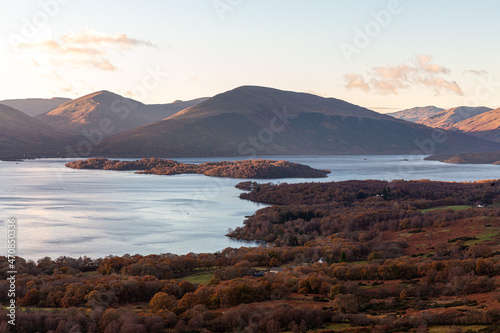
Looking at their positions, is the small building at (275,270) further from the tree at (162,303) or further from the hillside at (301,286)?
the tree at (162,303)

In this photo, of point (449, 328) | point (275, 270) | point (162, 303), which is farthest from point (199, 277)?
point (449, 328)

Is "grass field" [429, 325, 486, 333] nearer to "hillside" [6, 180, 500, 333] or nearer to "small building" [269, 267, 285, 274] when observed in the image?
"hillside" [6, 180, 500, 333]

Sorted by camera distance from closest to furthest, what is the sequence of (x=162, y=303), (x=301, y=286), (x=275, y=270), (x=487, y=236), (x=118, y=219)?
(x=162, y=303) < (x=301, y=286) < (x=275, y=270) < (x=487, y=236) < (x=118, y=219)

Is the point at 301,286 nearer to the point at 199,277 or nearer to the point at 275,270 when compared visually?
the point at 275,270

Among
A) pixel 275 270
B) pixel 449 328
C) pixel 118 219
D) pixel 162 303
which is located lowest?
pixel 118 219

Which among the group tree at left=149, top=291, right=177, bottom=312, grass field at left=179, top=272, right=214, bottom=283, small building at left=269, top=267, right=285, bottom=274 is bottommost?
grass field at left=179, top=272, right=214, bottom=283

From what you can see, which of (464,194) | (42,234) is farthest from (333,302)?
(464,194)

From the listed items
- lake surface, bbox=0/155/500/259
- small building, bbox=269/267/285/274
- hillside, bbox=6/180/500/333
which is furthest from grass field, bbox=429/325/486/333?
lake surface, bbox=0/155/500/259

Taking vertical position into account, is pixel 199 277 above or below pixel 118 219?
below

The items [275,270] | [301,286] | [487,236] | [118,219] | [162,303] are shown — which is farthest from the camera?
[118,219]
